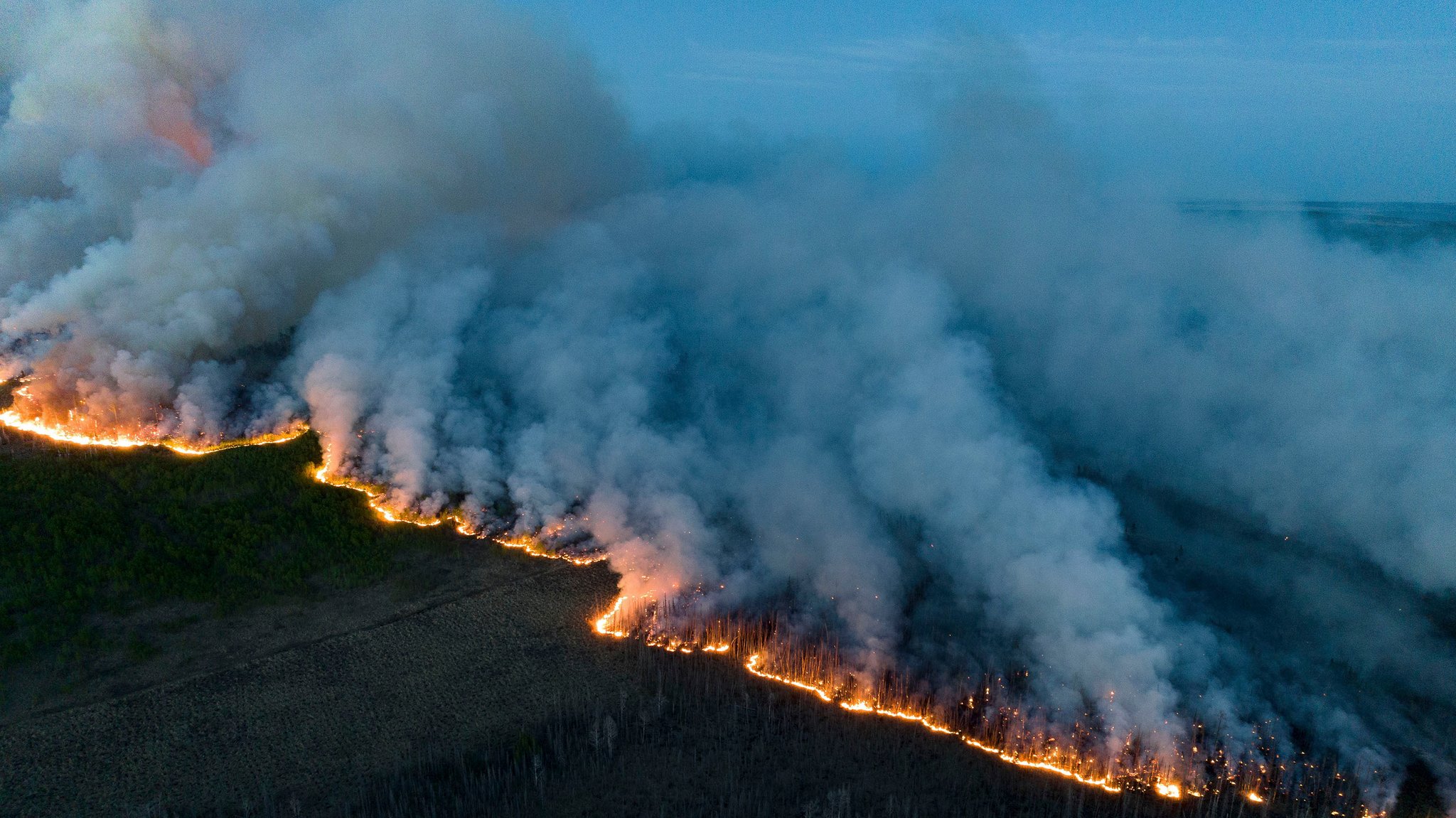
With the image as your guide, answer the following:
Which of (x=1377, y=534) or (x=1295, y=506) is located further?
(x=1295, y=506)

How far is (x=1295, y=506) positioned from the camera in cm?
2873

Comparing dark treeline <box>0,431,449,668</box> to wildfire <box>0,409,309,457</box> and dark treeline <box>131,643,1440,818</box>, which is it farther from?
dark treeline <box>131,643,1440,818</box>

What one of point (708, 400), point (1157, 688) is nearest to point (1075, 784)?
point (1157, 688)

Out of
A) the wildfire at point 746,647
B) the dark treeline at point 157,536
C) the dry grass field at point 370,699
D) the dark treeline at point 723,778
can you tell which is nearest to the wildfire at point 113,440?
the wildfire at point 746,647

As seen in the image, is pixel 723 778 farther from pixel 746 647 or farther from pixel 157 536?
pixel 157 536

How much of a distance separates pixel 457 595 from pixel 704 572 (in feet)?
21.7


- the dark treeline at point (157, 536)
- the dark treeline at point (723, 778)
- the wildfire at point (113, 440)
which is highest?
the wildfire at point (113, 440)

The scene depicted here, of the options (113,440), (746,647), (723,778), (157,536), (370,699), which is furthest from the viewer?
(113,440)

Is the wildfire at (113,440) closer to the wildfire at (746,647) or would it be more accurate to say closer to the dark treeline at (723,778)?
the wildfire at (746,647)

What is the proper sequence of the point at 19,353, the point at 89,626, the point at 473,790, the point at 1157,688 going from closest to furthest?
the point at 473,790, the point at 1157,688, the point at 89,626, the point at 19,353

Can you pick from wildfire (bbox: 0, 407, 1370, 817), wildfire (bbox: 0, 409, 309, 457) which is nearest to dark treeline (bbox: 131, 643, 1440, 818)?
wildfire (bbox: 0, 407, 1370, 817)

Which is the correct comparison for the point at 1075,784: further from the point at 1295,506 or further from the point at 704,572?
the point at 1295,506

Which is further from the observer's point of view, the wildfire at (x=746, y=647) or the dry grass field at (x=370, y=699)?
the wildfire at (x=746, y=647)

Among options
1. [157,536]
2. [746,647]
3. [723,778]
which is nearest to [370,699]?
[723,778]
